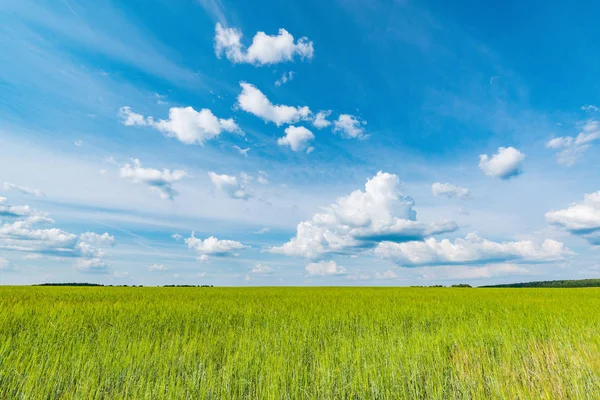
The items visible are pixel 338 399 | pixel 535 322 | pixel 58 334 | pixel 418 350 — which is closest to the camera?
pixel 338 399

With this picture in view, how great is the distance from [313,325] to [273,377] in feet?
10.9

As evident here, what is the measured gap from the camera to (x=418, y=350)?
4.39m

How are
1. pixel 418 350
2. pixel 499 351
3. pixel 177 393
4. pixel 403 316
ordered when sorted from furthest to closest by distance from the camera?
pixel 403 316 < pixel 499 351 < pixel 418 350 < pixel 177 393

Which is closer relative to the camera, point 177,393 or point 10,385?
point 177,393

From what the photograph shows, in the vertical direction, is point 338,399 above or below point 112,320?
below

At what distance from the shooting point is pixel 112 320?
22.5ft

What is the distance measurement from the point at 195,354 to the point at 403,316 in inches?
214

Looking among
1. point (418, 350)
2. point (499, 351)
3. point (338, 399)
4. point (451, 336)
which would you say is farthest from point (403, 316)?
point (338, 399)

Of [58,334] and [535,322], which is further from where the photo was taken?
[535,322]

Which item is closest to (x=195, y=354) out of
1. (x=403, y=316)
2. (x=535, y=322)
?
(x=403, y=316)

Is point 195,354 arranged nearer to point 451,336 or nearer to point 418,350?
point 418,350

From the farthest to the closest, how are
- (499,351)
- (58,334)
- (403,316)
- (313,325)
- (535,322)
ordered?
(403,316) < (535,322) < (313,325) < (58,334) < (499,351)

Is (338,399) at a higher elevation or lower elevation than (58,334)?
lower

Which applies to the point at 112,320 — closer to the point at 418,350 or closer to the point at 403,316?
the point at 418,350
